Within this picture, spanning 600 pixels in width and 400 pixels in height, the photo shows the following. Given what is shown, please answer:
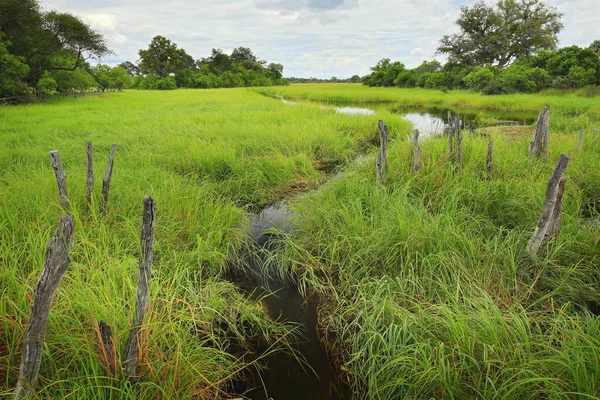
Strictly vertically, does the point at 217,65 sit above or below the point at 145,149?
above

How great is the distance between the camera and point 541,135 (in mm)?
5957

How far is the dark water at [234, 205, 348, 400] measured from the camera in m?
2.56

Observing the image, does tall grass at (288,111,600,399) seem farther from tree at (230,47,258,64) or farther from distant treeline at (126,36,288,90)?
tree at (230,47,258,64)

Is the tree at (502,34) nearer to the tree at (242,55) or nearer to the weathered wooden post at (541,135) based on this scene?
the weathered wooden post at (541,135)

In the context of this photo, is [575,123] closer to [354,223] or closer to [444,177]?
[444,177]

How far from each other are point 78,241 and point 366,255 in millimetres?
2966

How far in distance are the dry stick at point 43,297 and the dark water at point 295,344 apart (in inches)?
56.7

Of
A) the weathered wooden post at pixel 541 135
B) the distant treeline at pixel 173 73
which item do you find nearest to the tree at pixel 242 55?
the distant treeline at pixel 173 73

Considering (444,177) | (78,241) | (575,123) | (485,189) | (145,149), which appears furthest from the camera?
(575,123)

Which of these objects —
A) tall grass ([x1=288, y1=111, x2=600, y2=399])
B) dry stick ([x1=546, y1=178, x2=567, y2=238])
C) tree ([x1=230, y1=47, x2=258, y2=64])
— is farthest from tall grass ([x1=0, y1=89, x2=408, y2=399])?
tree ([x1=230, y1=47, x2=258, y2=64])

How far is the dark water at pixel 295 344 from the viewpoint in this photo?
256 centimetres

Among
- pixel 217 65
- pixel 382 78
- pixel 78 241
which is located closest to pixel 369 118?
pixel 78 241

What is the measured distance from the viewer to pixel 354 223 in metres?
3.91

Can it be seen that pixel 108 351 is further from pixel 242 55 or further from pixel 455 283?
pixel 242 55
